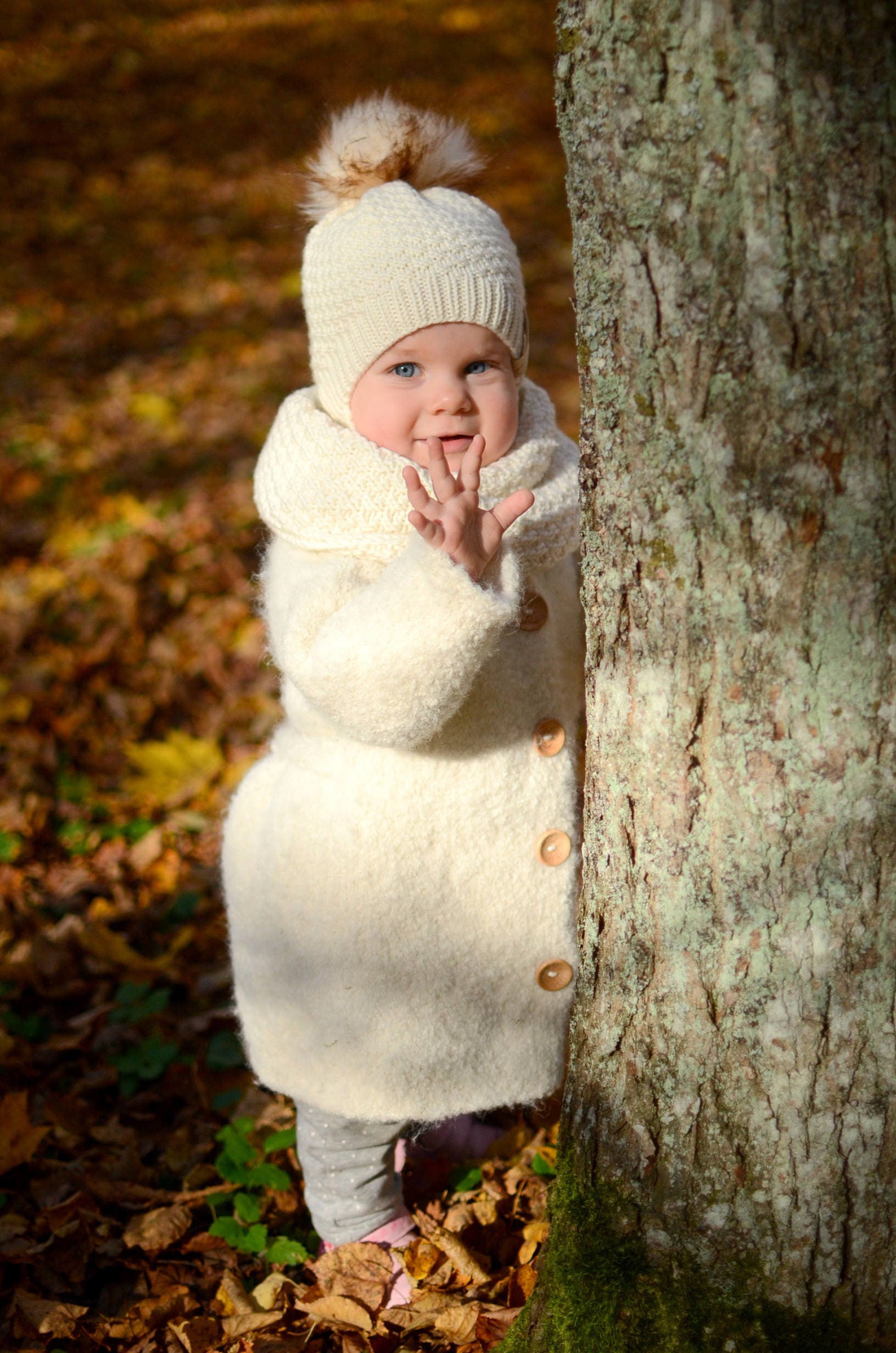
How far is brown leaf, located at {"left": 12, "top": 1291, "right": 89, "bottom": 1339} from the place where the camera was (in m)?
2.20

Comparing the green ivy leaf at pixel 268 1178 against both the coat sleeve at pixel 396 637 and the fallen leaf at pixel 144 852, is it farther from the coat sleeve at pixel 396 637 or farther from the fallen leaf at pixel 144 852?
the fallen leaf at pixel 144 852

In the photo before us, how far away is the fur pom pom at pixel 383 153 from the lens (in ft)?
7.04

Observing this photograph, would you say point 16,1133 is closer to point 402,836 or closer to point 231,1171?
point 231,1171

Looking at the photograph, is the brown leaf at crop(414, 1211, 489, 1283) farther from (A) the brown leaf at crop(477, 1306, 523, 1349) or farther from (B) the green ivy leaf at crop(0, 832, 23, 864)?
(B) the green ivy leaf at crop(0, 832, 23, 864)

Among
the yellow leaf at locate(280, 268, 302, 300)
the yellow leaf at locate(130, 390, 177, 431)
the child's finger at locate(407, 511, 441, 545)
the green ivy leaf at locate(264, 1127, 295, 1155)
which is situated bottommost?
the green ivy leaf at locate(264, 1127, 295, 1155)

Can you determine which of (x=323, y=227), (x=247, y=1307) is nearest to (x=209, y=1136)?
(x=247, y=1307)

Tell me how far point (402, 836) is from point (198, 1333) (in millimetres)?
1029

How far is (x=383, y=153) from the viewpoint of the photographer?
2.14 metres

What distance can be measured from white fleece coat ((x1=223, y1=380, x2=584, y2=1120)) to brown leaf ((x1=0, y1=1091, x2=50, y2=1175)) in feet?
2.84

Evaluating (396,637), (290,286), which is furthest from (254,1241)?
(290,286)

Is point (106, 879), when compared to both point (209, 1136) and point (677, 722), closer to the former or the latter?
point (209, 1136)

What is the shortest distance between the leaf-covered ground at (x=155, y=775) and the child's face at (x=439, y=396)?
1.71 ft

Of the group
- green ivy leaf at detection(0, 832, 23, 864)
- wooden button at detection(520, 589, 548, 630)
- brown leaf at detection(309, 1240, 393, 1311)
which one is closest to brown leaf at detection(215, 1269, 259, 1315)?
brown leaf at detection(309, 1240, 393, 1311)

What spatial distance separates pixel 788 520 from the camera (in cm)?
143
